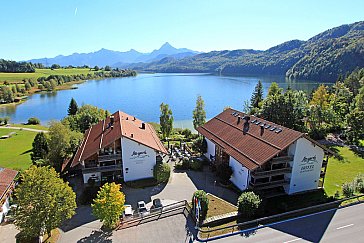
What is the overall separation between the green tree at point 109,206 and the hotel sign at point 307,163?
18.7 meters

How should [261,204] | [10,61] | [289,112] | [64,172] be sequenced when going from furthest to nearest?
[10,61], [289,112], [64,172], [261,204]

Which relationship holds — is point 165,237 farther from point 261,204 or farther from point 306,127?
point 306,127

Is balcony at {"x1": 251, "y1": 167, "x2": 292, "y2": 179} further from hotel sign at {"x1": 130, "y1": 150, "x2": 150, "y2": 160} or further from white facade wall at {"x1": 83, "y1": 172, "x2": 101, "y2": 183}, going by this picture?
white facade wall at {"x1": 83, "y1": 172, "x2": 101, "y2": 183}

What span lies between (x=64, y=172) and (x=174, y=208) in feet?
54.2

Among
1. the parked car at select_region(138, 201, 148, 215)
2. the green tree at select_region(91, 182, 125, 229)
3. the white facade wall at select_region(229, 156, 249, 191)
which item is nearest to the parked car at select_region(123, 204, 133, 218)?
the parked car at select_region(138, 201, 148, 215)

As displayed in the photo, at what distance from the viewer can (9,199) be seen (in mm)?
25797

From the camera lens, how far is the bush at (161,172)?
2959 cm

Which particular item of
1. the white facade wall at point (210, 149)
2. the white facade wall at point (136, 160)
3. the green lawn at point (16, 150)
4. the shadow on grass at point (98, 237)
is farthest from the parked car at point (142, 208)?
the green lawn at point (16, 150)

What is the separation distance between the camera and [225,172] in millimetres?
29406

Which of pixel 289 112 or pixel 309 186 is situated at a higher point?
pixel 289 112

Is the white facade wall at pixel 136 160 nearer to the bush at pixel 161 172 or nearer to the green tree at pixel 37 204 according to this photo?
the bush at pixel 161 172

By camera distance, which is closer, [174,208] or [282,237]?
[282,237]

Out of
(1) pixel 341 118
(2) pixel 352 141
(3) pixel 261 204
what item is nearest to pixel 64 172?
(3) pixel 261 204

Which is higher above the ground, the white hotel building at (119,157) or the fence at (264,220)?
the white hotel building at (119,157)
